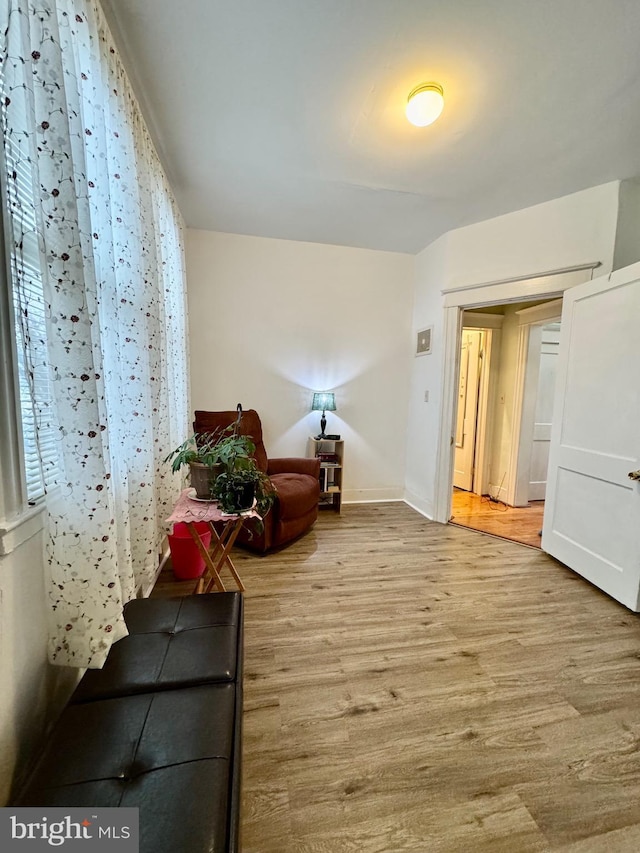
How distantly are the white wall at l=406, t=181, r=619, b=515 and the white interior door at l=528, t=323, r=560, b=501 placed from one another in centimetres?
147

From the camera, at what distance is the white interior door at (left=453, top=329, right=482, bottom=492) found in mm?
4441

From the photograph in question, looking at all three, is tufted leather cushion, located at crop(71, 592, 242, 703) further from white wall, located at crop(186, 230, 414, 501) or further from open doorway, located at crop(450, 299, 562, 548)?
open doorway, located at crop(450, 299, 562, 548)

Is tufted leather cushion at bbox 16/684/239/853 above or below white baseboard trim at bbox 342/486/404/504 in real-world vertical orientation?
above

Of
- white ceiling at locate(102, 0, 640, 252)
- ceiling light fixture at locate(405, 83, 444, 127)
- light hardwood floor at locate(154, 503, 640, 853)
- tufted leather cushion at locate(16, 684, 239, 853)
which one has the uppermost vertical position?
white ceiling at locate(102, 0, 640, 252)

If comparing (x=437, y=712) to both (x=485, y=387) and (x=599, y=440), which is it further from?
(x=485, y=387)

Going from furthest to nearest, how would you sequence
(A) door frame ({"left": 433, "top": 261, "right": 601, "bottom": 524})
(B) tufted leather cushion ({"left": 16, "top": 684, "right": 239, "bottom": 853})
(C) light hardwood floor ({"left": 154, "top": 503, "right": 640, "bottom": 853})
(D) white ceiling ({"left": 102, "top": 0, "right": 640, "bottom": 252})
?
1. (A) door frame ({"left": 433, "top": 261, "right": 601, "bottom": 524})
2. (D) white ceiling ({"left": 102, "top": 0, "right": 640, "bottom": 252})
3. (C) light hardwood floor ({"left": 154, "top": 503, "right": 640, "bottom": 853})
4. (B) tufted leather cushion ({"left": 16, "top": 684, "right": 239, "bottom": 853})

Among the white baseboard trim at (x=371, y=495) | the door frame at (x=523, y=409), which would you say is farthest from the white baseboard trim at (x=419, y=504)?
the door frame at (x=523, y=409)

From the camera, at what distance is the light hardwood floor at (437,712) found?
40.8 inches

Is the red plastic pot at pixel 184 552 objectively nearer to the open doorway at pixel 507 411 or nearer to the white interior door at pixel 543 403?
the open doorway at pixel 507 411

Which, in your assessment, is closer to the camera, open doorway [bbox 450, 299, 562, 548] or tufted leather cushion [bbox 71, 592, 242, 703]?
tufted leather cushion [bbox 71, 592, 242, 703]

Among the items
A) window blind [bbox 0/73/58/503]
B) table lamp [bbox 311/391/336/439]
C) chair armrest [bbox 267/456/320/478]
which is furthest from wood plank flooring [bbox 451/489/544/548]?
window blind [bbox 0/73/58/503]

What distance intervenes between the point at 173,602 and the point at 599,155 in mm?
3511

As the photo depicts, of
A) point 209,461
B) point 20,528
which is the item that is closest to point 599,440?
point 209,461

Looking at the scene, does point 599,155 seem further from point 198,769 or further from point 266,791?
point 266,791
